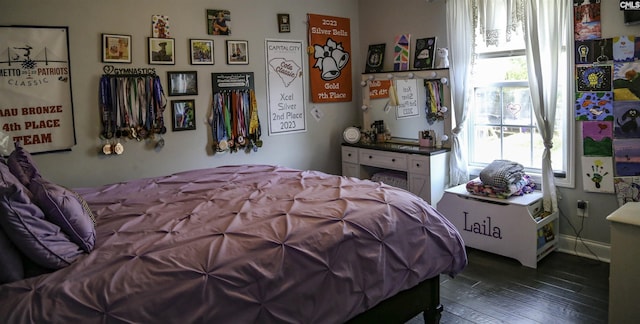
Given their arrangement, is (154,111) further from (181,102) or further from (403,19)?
(403,19)

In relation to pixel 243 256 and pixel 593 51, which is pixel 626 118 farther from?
pixel 243 256

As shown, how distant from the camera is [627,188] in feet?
10.6

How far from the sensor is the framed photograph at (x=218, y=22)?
153 inches

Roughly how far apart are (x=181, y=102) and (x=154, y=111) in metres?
0.23

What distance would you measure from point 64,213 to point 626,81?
10.9ft

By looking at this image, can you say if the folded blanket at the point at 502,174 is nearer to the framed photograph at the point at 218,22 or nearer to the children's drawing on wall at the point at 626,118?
the children's drawing on wall at the point at 626,118

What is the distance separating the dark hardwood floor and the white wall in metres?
1.92

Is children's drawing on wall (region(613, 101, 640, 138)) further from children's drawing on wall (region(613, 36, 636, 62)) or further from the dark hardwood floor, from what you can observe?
the dark hardwood floor

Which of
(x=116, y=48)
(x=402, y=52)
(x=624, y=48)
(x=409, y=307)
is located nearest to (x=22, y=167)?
(x=116, y=48)

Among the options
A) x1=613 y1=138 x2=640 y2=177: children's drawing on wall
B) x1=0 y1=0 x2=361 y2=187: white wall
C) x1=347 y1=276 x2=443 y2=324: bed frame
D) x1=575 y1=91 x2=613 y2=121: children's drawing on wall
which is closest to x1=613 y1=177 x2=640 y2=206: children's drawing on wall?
x1=613 y1=138 x2=640 y2=177: children's drawing on wall

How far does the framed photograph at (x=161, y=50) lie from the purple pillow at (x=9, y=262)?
2.29m

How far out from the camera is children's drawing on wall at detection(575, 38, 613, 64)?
125 inches

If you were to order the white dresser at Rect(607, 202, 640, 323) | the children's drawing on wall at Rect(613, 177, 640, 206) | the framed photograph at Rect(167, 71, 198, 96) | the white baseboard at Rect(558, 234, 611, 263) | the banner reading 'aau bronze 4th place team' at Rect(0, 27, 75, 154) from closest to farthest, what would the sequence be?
the white dresser at Rect(607, 202, 640, 323), the banner reading 'aau bronze 4th place team' at Rect(0, 27, 75, 154), the children's drawing on wall at Rect(613, 177, 640, 206), the white baseboard at Rect(558, 234, 611, 263), the framed photograph at Rect(167, 71, 198, 96)

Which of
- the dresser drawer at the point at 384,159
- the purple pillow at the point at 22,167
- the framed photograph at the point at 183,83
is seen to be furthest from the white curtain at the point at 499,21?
the purple pillow at the point at 22,167
